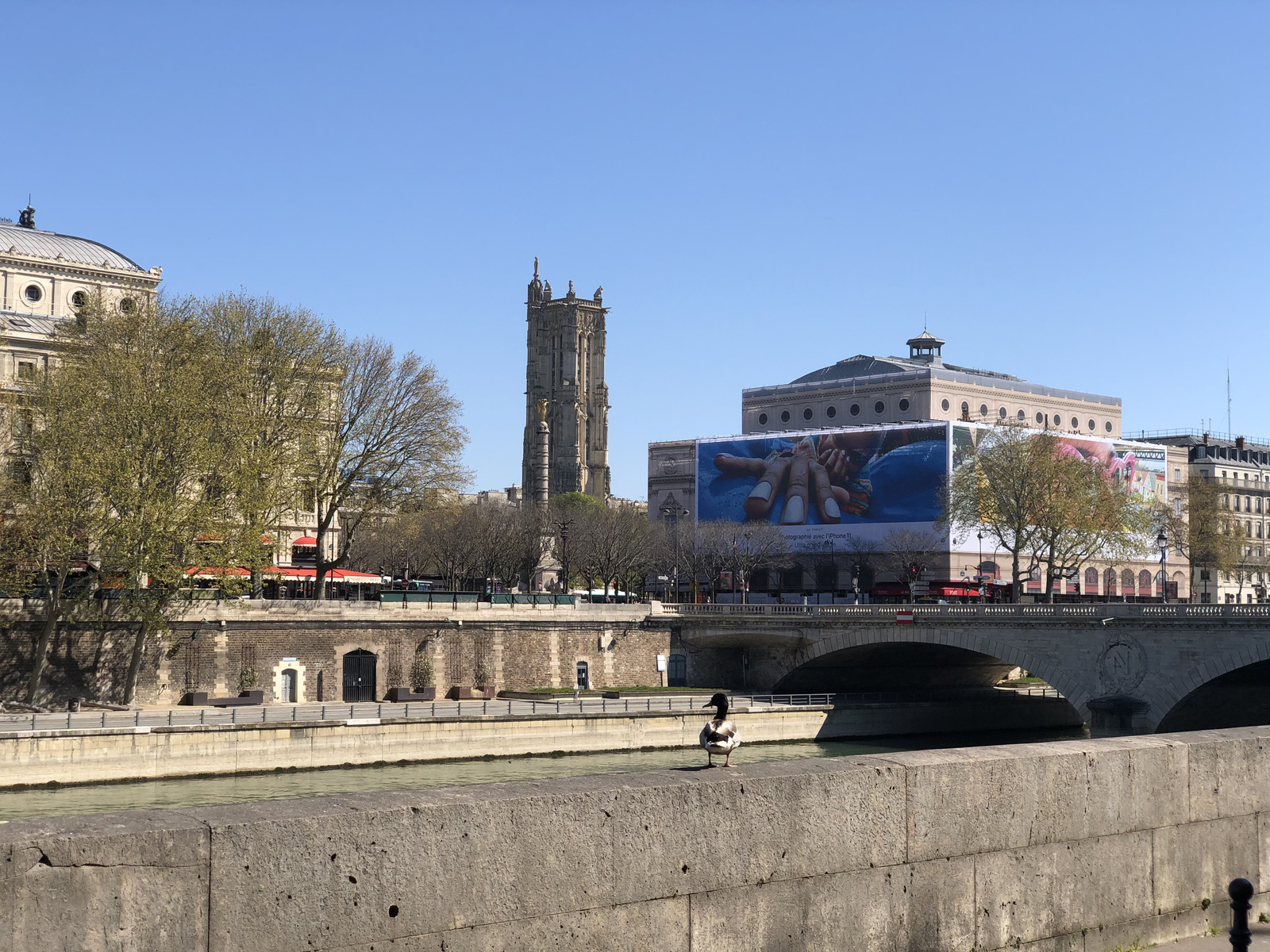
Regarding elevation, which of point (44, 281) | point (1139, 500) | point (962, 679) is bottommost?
point (962, 679)

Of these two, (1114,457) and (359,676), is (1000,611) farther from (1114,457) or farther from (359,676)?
(1114,457)

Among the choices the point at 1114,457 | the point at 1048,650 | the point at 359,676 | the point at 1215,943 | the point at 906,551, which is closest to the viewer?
the point at 1215,943

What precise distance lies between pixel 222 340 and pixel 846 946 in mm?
65079

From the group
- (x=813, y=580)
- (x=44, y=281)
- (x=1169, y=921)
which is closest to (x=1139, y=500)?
(x=813, y=580)

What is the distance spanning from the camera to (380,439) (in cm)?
7494

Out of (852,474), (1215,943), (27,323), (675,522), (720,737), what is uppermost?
(27,323)

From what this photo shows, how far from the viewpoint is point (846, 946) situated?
863 centimetres

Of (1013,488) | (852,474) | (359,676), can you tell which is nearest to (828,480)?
(852,474)

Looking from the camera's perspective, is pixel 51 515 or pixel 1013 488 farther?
pixel 1013 488

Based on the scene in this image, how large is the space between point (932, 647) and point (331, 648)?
32868 mm

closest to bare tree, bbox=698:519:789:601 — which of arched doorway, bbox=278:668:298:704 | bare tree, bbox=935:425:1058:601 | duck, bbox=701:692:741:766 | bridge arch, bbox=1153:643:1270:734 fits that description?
bare tree, bbox=935:425:1058:601

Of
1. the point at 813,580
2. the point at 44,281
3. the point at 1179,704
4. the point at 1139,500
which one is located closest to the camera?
the point at 1179,704

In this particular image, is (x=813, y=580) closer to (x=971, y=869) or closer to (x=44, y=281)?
(x=44, y=281)

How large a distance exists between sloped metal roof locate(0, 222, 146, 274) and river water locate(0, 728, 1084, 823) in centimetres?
4624
